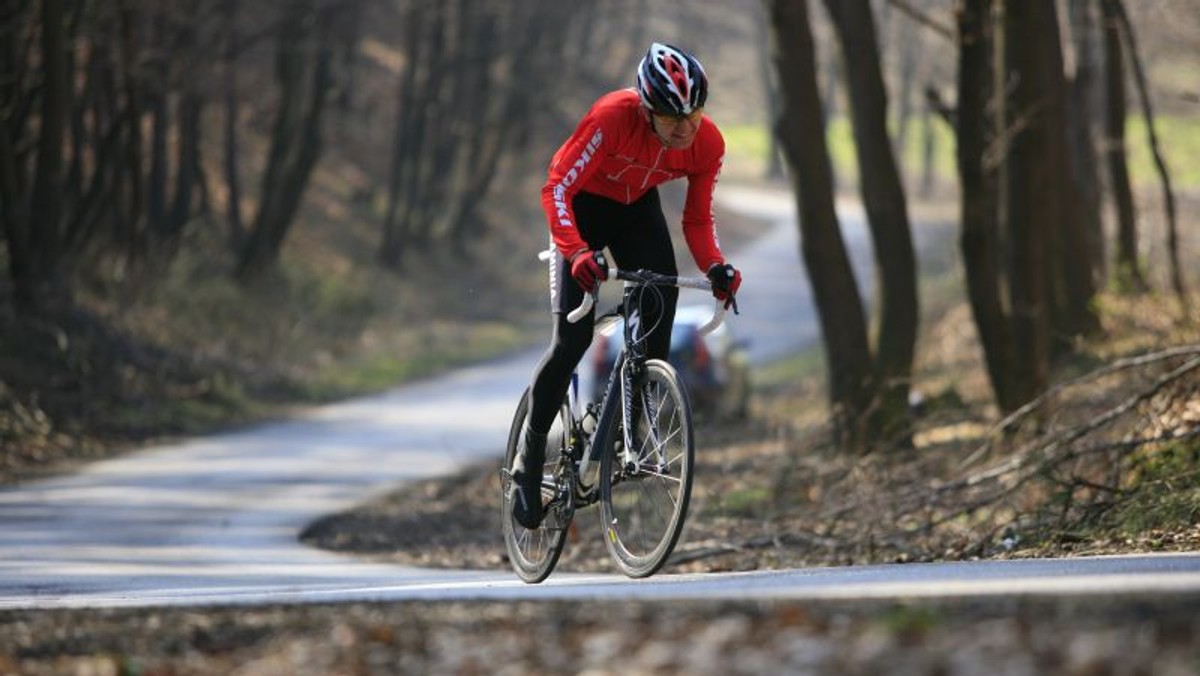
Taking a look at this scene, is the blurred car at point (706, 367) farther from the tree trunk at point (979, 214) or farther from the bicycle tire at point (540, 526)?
the bicycle tire at point (540, 526)

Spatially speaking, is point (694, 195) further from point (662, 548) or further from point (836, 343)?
point (836, 343)

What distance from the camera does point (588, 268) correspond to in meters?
8.70

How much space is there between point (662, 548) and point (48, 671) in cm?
335

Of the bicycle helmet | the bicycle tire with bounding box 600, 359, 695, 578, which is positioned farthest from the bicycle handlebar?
the bicycle helmet

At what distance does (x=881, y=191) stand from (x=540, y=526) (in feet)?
28.7

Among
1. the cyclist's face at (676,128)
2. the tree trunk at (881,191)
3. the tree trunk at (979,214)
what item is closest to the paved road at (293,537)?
the cyclist's face at (676,128)

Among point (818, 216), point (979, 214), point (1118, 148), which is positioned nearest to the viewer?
point (979, 214)

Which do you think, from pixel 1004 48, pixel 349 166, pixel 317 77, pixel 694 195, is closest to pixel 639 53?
pixel 349 166

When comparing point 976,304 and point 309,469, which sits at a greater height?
point 976,304

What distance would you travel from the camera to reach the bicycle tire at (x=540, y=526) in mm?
9430

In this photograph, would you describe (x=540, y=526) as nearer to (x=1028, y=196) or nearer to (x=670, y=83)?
(x=670, y=83)

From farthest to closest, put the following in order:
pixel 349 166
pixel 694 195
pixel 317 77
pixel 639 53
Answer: pixel 639 53 → pixel 349 166 → pixel 317 77 → pixel 694 195

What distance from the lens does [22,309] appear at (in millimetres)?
21297

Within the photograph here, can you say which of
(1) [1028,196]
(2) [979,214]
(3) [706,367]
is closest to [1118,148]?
(3) [706,367]
